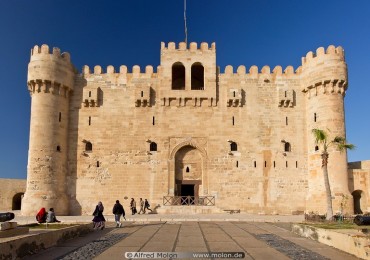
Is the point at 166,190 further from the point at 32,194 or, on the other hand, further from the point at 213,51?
the point at 213,51

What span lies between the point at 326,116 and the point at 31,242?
21.8 meters

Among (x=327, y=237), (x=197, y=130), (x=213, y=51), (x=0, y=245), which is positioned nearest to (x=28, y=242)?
(x=0, y=245)

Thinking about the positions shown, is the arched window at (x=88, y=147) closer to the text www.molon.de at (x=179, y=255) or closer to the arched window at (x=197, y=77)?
the arched window at (x=197, y=77)

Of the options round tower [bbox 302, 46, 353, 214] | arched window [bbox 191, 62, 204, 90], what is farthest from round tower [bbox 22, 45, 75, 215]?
round tower [bbox 302, 46, 353, 214]

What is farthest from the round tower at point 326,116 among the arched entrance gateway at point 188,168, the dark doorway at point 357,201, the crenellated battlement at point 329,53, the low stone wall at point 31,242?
the low stone wall at point 31,242

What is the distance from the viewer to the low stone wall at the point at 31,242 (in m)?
7.28

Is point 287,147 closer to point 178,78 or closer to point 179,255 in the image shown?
point 178,78

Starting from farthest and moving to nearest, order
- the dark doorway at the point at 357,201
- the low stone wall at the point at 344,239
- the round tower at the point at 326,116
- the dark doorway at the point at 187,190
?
the dark doorway at the point at 187,190
the dark doorway at the point at 357,201
the round tower at the point at 326,116
the low stone wall at the point at 344,239

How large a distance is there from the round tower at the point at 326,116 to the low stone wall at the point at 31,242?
1815 cm

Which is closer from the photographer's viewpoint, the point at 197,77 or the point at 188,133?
the point at 188,133

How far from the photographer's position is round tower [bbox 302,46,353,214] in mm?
25062

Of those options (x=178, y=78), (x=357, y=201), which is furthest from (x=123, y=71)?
(x=357, y=201)

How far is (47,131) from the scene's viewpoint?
25984 millimetres

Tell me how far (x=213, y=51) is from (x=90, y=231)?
17810mm
